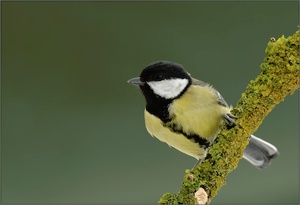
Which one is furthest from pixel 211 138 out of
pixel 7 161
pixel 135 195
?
pixel 7 161

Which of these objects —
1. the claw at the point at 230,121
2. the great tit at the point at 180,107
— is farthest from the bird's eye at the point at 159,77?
the claw at the point at 230,121

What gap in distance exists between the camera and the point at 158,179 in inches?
82.3

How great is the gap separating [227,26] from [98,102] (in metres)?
0.56

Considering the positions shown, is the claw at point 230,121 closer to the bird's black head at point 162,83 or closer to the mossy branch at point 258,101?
the mossy branch at point 258,101

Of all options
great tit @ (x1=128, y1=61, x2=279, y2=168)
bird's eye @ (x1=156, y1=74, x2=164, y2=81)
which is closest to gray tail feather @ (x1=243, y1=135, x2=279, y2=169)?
great tit @ (x1=128, y1=61, x2=279, y2=168)

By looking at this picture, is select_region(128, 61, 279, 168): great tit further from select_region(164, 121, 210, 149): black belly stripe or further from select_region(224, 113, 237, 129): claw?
select_region(224, 113, 237, 129): claw

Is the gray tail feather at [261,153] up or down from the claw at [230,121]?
up

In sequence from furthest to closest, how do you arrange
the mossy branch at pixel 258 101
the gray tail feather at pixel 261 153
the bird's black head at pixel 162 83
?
the gray tail feather at pixel 261 153
the bird's black head at pixel 162 83
the mossy branch at pixel 258 101

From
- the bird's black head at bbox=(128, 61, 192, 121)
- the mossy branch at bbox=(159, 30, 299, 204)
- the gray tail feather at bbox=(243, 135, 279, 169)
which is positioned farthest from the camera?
the gray tail feather at bbox=(243, 135, 279, 169)

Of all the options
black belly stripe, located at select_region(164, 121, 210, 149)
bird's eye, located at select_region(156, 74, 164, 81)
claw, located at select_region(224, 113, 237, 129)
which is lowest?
claw, located at select_region(224, 113, 237, 129)

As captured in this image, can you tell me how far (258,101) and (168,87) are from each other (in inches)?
11.5

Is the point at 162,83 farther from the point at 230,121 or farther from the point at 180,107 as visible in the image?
the point at 230,121

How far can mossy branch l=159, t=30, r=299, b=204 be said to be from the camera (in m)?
0.96

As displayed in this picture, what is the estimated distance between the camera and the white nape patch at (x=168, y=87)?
1220 millimetres
